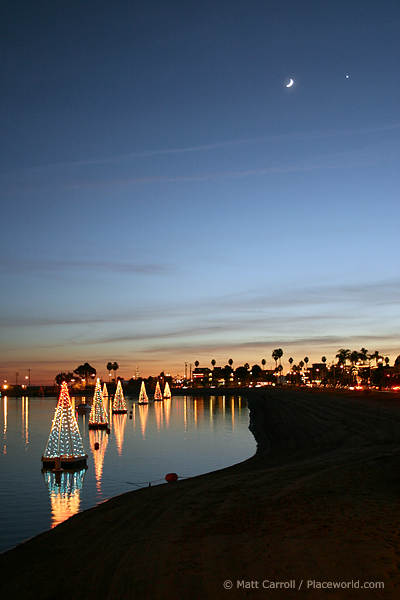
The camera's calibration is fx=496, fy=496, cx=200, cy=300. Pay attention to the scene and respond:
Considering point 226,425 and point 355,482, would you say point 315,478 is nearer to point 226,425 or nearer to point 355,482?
point 355,482

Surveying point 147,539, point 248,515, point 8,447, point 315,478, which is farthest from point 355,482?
point 8,447

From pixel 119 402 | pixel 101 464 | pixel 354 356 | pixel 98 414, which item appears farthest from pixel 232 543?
pixel 354 356

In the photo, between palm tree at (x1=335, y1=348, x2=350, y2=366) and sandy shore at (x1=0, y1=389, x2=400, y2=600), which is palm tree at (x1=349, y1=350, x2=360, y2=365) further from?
sandy shore at (x1=0, y1=389, x2=400, y2=600)

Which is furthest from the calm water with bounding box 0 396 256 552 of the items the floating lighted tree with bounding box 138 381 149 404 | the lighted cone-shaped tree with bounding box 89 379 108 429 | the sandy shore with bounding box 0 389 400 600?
the floating lighted tree with bounding box 138 381 149 404

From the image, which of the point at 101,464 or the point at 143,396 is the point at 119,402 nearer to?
the point at 143,396

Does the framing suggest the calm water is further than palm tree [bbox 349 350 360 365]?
No

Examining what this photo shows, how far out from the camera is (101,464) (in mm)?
37875

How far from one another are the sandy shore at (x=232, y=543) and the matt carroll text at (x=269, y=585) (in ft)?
0.08

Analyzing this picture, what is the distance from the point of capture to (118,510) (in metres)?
19.3

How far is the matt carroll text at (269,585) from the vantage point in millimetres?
8922

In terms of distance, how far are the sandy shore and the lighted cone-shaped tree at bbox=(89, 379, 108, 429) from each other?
145 ft

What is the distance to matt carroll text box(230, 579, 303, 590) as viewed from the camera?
8.92 metres

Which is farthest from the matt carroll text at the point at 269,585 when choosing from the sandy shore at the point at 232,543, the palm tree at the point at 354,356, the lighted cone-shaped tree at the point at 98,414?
the palm tree at the point at 354,356

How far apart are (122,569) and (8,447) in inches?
1677
